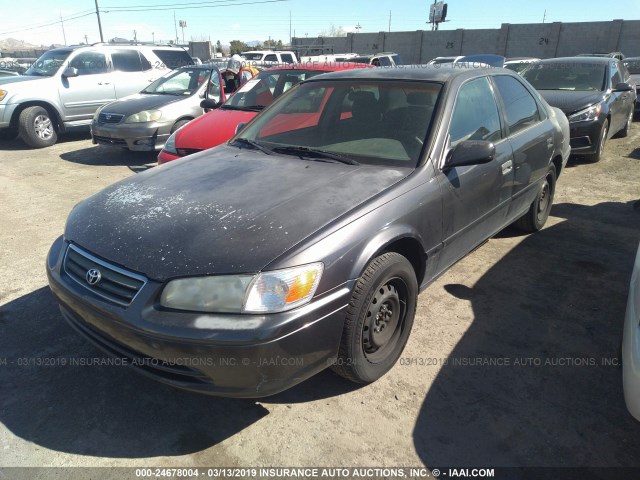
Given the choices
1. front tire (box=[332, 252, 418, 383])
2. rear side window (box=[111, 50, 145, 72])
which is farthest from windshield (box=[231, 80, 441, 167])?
rear side window (box=[111, 50, 145, 72])

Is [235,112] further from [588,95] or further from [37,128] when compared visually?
[588,95]

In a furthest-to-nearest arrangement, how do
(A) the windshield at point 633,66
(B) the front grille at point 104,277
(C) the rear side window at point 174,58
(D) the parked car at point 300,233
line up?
(A) the windshield at point 633,66
(C) the rear side window at point 174,58
(B) the front grille at point 104,277
(D) the parked car at point 300,233

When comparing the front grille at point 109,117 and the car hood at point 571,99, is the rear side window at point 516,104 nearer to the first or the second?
the car hood at point 571,99

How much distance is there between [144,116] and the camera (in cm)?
770

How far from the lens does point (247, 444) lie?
2.26 m

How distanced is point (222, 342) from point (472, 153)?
1.83 metres

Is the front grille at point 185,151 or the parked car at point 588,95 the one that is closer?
the front grille at point 185,151

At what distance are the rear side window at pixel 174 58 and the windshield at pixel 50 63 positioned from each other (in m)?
1.99

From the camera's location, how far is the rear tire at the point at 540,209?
178 inches

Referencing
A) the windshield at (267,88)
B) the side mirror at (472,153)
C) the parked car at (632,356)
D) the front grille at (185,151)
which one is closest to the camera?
the parked car at (632,356)

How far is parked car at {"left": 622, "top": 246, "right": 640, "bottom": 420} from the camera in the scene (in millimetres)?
1906

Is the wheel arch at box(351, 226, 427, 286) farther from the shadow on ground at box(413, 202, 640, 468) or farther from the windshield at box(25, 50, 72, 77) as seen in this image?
the windshield at box(25, 50, 72, 77)

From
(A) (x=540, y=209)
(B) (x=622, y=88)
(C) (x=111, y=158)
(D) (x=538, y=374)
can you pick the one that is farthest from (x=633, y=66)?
(D) (x=538, y=374)

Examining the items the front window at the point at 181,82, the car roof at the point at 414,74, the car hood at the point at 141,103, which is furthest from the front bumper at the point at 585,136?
the car hood at the point at 141,103
